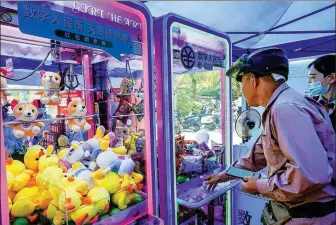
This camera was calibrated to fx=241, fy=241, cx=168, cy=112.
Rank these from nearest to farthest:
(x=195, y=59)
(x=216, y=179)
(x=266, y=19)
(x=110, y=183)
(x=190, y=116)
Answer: (x=110, y=183), (x=216, y=179), (x=195, y=59), (x=190, y=116), (x=266, y=19)

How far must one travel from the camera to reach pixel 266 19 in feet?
Answer: 9.57

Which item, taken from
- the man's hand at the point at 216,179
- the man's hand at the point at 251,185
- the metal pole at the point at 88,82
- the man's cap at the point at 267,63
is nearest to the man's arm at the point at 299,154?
the man's hand at the point at 251,185

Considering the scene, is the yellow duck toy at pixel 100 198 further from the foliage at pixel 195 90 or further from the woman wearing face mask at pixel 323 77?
the woman wearing face mask at pixel 323 77

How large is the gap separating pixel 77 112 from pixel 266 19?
8.04 ft

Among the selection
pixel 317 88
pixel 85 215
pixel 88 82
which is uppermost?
pixel 88 82

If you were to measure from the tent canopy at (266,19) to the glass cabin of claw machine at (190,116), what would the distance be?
1.71 feet

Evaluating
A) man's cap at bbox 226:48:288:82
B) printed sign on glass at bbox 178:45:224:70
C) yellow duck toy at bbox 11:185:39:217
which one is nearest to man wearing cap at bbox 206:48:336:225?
man's cap at bbox 226:48:288:82

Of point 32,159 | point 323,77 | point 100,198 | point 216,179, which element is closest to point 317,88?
point 323,77

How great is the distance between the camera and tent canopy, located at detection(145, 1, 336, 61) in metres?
2.45

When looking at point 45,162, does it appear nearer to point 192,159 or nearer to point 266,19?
point 192,159

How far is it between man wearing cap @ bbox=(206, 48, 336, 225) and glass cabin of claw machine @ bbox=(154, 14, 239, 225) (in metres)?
0.52

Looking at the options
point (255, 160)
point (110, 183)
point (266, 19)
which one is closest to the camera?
point (110, 183)

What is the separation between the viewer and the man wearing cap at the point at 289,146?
99 centimetres

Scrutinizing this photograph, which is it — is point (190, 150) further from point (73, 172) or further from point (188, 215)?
point (73, 172)
